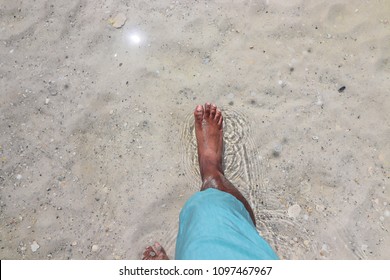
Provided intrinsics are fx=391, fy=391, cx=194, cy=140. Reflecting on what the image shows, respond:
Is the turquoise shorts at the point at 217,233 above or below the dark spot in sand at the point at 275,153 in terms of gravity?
above

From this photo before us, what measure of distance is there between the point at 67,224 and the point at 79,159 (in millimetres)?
386

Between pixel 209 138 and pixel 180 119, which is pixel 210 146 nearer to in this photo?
pixel 209 138

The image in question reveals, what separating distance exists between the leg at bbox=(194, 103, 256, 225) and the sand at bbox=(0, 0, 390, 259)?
0.24 feet

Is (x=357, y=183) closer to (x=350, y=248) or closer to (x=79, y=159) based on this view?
(x=350, y=248)

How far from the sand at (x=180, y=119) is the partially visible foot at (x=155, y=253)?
57mm

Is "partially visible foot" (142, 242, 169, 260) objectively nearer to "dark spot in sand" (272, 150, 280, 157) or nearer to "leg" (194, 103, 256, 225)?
"leg" (194, 103, 256, 225)

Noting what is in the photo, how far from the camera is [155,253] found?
2207mm

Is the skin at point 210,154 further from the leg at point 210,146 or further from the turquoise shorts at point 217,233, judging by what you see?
A: the turquoise shorts at point 217,233

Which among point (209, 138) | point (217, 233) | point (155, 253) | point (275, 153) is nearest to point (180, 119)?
point (209, 138)

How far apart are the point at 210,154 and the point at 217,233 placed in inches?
30.3

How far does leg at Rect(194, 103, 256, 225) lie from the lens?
2232 millimetres

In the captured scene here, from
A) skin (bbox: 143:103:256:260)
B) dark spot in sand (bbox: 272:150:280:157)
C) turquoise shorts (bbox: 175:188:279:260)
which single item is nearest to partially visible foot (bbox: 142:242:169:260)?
skin (bbox: 143:103:256:260)

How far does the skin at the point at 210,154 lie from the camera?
2199 mm

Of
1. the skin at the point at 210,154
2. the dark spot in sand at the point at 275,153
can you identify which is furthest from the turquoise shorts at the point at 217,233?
the dark spot in sand at the point at 275,153
